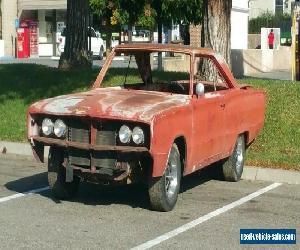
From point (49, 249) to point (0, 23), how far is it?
40525 mm

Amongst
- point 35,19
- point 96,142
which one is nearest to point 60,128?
point 96,142

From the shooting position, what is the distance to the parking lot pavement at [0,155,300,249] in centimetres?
673

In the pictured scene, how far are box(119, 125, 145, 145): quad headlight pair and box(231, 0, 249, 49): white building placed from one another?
1281 inches

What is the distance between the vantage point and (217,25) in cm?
1341

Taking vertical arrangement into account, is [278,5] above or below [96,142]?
above

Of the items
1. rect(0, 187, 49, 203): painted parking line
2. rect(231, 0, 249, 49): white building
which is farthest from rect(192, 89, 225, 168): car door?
rect(231, 0, 249, 49): white building

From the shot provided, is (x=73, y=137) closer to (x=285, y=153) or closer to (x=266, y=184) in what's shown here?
(x=266, y=184)

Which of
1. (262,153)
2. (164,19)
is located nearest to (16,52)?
(164,19)

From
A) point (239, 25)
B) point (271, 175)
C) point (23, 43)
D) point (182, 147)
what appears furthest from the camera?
point (23, 43)

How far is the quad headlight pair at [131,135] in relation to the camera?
24.5 feet

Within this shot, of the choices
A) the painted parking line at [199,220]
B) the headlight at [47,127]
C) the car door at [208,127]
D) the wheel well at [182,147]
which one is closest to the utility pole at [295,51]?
the painted parking line at [199,220]

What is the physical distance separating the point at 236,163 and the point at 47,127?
3.16 meters

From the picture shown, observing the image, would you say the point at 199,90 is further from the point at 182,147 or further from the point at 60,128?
the point at 60,128

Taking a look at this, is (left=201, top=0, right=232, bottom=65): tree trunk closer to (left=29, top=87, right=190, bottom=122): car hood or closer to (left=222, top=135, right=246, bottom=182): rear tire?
(left=222, top=135, right=246, bottom=182): rear tire
